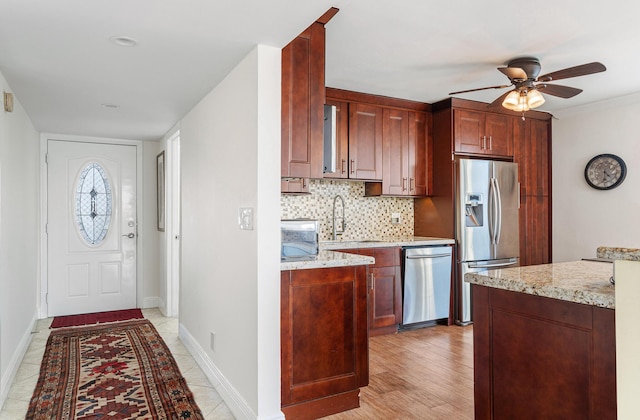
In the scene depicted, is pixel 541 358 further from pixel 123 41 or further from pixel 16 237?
pixel 16 237

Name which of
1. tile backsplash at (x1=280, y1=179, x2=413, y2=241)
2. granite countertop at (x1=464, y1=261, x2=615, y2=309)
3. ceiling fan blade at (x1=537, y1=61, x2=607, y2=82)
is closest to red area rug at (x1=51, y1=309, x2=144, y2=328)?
tile backsplash at (x1=280, y1=179, x2=413, y2=241)

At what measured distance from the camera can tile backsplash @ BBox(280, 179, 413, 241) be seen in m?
4.35

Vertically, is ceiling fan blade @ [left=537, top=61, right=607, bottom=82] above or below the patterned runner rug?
above

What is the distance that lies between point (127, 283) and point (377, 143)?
11.6ft

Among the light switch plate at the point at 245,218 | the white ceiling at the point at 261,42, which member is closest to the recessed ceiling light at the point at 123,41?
the white ceiling at the point at 261,42

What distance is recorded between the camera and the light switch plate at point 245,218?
2336 mm

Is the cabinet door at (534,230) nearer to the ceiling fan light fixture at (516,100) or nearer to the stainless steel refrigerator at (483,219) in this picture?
the stainless steel refrigerator at (483,219)

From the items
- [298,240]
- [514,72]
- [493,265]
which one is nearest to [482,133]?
[493,265]

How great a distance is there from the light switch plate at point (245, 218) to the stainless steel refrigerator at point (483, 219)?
8.96ft

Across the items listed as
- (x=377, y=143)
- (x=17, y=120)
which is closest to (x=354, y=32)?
(x=377, y=143)

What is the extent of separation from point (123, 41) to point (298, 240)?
1422mm

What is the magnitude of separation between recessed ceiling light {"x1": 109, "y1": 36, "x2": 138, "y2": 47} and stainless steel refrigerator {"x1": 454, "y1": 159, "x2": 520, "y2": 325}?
3.33 metres

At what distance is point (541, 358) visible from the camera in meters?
1.71

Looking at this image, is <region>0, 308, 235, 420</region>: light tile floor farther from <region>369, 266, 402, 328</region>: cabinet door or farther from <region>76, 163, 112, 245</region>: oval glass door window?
<region>369, 266, 402, 328</region>: cabinet door
